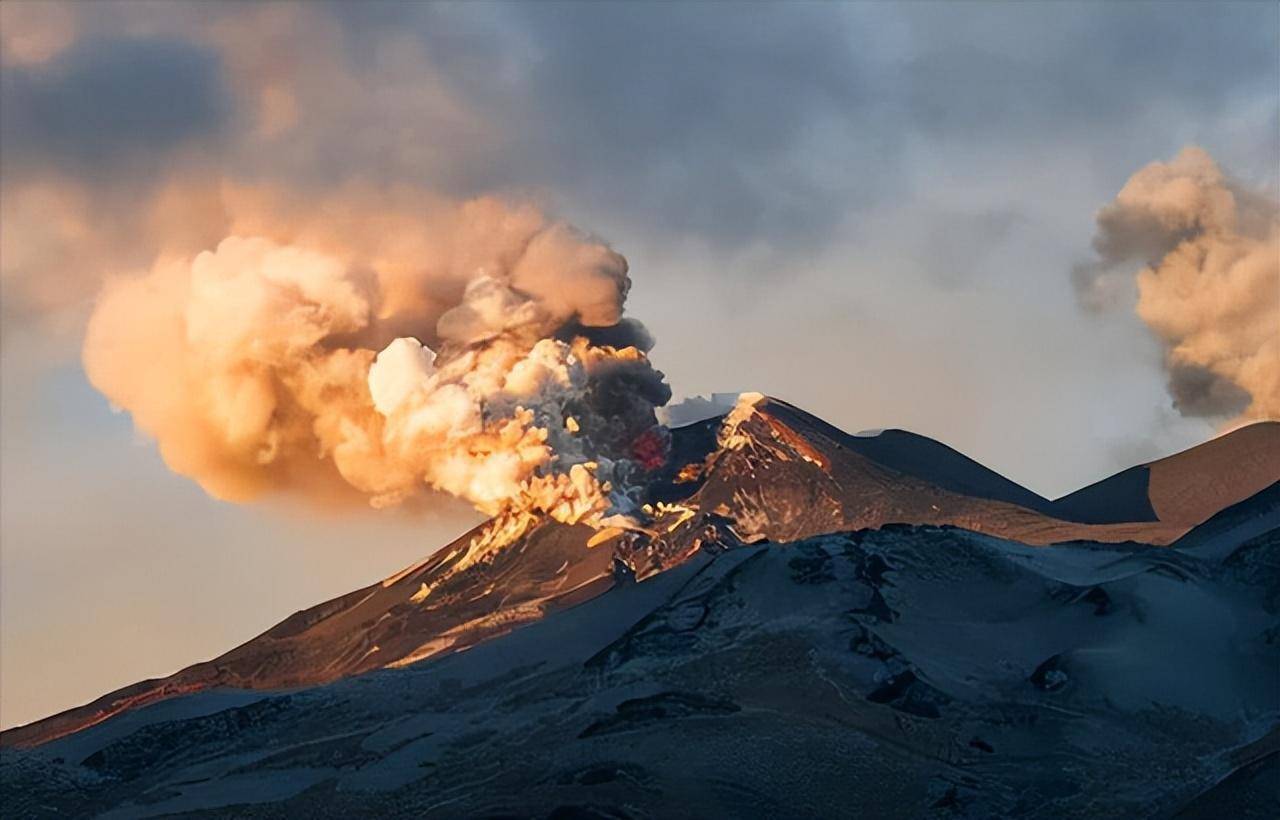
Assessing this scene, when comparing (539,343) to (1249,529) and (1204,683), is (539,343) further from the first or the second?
(1204,683)

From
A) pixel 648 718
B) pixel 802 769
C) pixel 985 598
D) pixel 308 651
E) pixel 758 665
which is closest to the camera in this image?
pixel 802 769

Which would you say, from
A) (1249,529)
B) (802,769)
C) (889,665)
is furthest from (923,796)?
(1249,529)

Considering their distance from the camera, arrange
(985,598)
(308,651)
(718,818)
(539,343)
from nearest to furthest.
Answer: (718,818)
(985,598)
(539,343)
(308,651)

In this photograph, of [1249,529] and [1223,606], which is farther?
[1249,529]

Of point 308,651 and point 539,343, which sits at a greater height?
point 539,343

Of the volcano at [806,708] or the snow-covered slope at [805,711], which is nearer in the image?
the snow-covered slope at [805,711]
